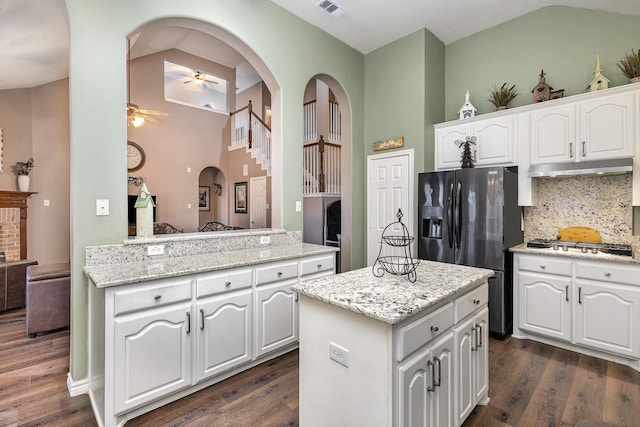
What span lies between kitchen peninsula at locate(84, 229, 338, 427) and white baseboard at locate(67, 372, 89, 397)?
0.48 ft

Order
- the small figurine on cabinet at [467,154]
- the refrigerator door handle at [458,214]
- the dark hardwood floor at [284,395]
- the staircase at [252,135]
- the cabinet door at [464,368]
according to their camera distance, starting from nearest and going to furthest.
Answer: the cabinet door at [464,368], the dark hardwood floor at [284,395], the refrigerator door handle at [458,214], the small figurine on cabinet at [467,154], the staircase at [252,135]

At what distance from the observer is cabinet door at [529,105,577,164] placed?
2957 millimetres

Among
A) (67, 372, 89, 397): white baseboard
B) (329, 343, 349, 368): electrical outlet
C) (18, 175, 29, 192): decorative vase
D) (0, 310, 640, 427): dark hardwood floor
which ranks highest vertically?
(18, 175, 29, 192): decorative vase

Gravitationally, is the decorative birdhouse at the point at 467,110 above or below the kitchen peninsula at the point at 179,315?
above

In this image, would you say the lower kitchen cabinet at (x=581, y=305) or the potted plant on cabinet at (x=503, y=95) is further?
the potted plant on cabinet at (x=503, y=95)

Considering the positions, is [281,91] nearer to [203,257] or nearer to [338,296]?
[203,257]

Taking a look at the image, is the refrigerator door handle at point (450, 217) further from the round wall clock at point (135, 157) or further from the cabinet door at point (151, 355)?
the round wall clock at point (135, 157)

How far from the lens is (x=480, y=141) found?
11.6 feet

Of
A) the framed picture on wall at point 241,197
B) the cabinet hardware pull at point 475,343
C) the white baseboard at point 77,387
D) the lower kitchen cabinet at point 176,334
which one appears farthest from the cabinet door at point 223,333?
the framed picture on wall at point 241,197

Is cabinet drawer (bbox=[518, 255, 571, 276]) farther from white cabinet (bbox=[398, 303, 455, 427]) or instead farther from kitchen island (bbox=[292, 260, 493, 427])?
white cabinet (bbox=[398, 303, 455, 427])

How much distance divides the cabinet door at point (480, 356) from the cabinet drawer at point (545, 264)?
1419 millimetres

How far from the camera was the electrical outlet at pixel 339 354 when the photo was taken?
4.63 feet

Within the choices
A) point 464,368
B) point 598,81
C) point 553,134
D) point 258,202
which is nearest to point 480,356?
point 464,368

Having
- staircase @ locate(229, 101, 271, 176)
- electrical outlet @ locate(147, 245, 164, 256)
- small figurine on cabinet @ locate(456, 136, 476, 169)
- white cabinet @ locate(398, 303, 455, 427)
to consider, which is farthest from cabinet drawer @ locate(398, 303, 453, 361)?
staircase @ locate(229, 101, 271, 176)
